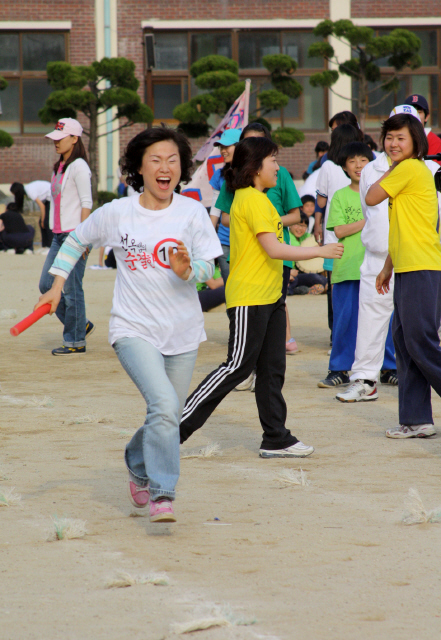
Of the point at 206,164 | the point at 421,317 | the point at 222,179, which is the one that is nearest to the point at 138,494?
the point at 421,317

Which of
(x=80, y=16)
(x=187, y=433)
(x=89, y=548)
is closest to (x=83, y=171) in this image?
(x=187, y=433)

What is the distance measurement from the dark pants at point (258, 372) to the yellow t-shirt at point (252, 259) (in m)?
0.06

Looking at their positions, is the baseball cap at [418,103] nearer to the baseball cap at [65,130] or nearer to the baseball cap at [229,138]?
the baseball cap at [229,138]

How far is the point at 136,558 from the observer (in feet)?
11.8

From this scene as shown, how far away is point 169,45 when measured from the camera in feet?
93.2

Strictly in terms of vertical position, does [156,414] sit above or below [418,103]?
below

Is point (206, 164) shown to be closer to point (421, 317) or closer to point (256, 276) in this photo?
point (256, 276)

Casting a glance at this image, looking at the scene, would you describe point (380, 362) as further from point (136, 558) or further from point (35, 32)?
point (35, 32)

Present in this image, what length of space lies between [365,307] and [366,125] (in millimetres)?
23038

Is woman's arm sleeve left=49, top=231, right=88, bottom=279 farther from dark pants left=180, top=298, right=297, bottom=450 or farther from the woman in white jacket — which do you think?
the woman in white jacket

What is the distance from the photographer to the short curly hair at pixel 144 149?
13.5 feet

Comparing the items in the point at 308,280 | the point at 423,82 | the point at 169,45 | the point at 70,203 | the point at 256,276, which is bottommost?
the point at 308,280

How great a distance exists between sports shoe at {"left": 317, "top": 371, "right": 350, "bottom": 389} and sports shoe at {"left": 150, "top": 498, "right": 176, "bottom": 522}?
3.46m

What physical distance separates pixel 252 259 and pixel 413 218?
36.6 inches
